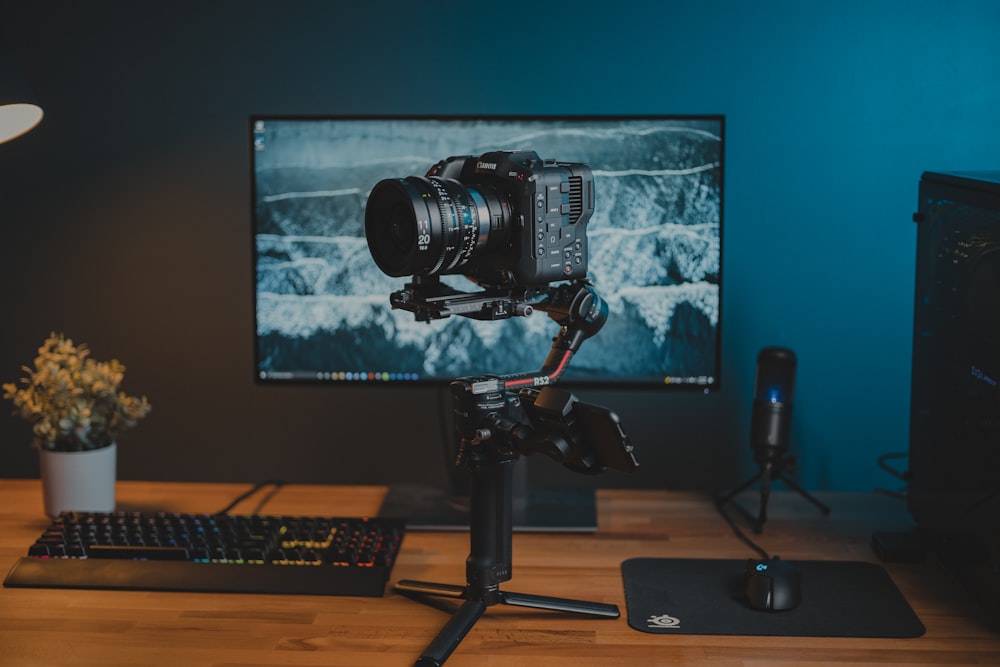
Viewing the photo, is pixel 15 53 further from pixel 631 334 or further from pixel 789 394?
pixel 789 394

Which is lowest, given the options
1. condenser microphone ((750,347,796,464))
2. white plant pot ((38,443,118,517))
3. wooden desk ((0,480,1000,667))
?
wooden desk ((0,480,1000,667))

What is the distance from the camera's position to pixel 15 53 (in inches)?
83.8

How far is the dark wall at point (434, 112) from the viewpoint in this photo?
2043 millimetres

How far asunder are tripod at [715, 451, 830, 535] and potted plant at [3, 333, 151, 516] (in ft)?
3.38

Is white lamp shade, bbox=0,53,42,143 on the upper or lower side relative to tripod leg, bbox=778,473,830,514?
upper

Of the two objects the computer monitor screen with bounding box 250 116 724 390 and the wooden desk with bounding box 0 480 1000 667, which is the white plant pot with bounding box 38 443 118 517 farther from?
the computer monitor screen with bounding box 250 116 724 390

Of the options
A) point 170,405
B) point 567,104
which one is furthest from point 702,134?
point 170,405

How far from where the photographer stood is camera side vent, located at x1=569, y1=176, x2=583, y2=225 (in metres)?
1.56

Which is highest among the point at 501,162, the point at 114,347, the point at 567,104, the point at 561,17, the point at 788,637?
the point at 561,17

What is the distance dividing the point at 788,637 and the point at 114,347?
1354 mm

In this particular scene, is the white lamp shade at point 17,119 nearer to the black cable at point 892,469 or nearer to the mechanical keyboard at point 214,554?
the mechanical keyboard at point 214,554

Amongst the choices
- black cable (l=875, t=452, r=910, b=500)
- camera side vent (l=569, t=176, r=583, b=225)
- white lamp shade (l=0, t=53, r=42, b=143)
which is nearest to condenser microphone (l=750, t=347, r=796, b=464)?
black cable (l=875, t=452, r=910, b=500)

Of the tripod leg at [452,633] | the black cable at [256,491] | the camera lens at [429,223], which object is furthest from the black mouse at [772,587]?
the black cable at [256,491]

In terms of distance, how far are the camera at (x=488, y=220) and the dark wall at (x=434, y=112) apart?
1.81 ft
